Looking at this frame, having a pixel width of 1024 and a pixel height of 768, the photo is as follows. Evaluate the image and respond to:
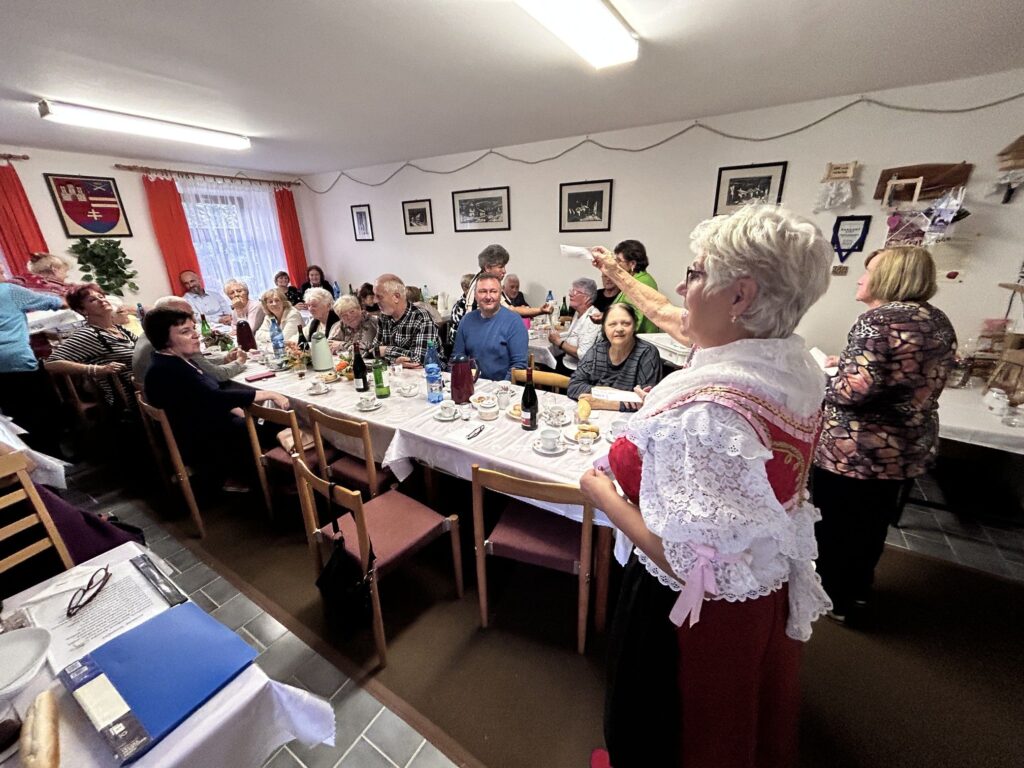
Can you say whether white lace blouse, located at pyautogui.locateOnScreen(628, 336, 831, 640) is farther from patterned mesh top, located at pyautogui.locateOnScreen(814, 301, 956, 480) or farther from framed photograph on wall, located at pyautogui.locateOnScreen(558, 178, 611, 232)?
framed photograph on wall, located at pyautogui.locateOnScreen(558, 178, 611, 232)

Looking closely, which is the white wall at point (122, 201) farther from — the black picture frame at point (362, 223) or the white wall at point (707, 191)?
the white wall at point (707, 191)

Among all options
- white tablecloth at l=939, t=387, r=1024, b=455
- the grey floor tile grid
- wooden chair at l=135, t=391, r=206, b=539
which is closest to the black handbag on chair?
the grey floor tile grid

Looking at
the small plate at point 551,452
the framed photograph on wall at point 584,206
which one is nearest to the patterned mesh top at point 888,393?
the small plate at point 551,452

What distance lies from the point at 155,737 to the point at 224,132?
15.5 feet

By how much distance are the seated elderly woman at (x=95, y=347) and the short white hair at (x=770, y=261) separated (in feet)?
12.9

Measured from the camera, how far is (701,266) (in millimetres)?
798

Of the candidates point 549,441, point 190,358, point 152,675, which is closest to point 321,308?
point 190,358

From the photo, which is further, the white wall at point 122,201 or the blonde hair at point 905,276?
the white wall at point 122,201

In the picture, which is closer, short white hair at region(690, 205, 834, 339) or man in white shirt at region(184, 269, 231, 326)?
short white hair at region(690, 205, 834, 339)

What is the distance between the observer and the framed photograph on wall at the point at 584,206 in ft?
14.2

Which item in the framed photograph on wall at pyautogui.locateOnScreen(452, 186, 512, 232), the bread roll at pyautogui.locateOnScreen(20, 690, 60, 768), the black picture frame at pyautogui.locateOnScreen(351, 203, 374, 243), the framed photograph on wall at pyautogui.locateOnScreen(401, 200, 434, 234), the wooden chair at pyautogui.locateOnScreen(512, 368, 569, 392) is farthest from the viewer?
the black picture frame at pyautogui.locateOnScreen(351, 203, 374, 243)

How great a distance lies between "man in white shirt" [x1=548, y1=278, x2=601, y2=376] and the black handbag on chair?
2.09 metres

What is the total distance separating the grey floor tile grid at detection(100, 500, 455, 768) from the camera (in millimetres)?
1354

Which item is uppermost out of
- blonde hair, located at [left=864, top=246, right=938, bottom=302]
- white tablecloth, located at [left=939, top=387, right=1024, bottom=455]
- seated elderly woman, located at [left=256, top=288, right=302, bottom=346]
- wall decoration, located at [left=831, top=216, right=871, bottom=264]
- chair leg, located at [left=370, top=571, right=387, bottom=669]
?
wall decoration, located at [left=831, top=216, right=871, bottom=264]
